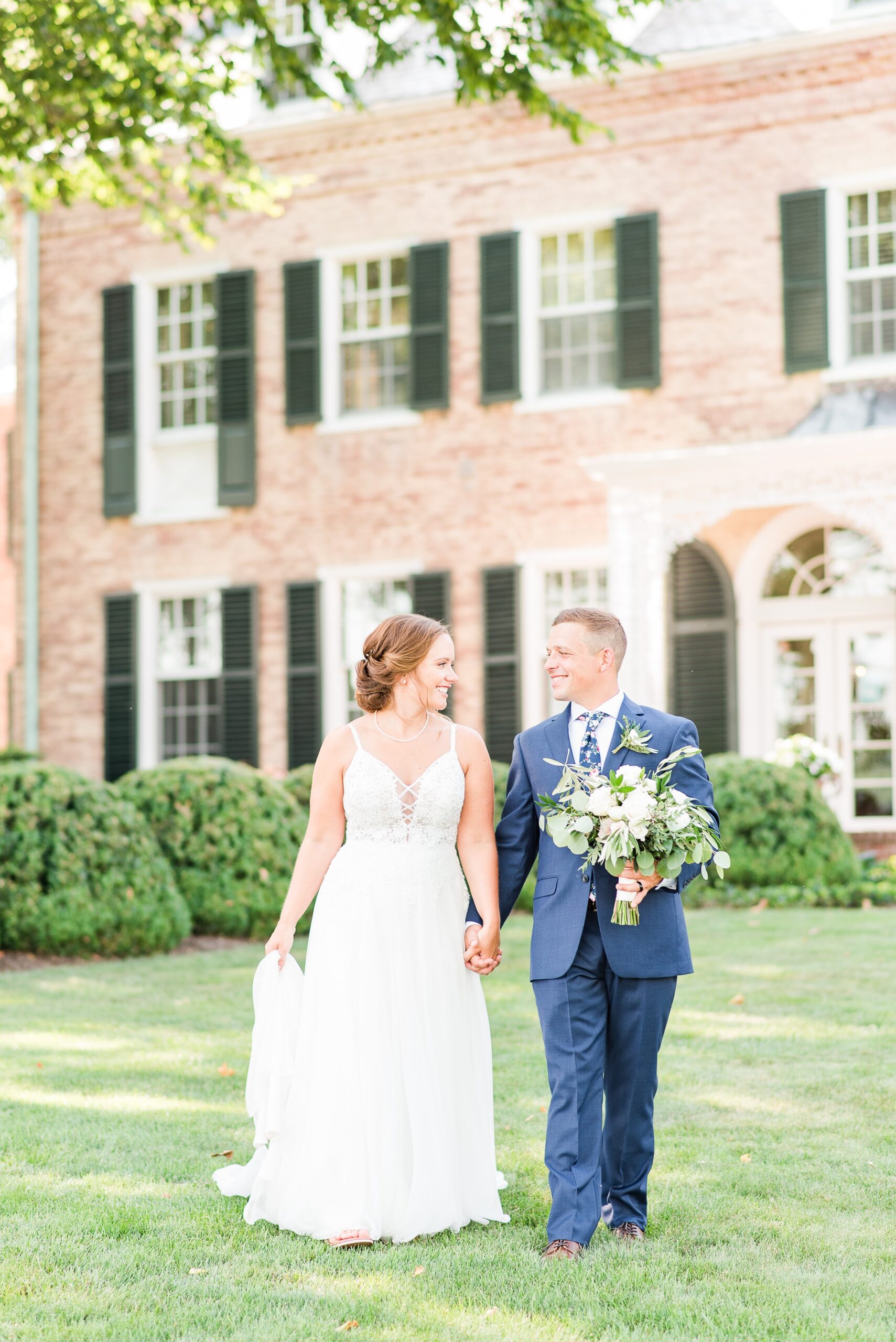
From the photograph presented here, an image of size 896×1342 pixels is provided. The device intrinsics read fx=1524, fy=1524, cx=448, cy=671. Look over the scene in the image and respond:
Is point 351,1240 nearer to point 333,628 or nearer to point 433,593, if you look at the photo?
point 433,593

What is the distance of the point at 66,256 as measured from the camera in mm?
17547

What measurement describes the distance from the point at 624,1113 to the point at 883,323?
1165 centimetres

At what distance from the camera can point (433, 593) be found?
15.6 m

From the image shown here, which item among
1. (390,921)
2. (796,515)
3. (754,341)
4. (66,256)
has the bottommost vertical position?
(390,921)

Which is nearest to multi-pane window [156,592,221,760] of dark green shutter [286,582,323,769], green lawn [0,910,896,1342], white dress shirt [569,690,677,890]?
dark green shutter [286,582,323,769]

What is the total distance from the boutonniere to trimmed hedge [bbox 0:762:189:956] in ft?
19.8

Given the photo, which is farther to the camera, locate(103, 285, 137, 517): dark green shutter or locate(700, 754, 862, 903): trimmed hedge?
locate(103, 285, 137, 517): dark green shutter

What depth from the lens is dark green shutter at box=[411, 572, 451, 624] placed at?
15547mm

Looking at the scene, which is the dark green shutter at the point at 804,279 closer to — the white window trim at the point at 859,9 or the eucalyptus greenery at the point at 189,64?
the white window trim at the point at 859,9

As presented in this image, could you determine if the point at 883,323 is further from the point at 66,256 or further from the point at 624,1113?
the point at 624,1113

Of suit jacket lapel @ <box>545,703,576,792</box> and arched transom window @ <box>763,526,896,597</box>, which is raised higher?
arched transom window @ <box>763,526,896,597</box>

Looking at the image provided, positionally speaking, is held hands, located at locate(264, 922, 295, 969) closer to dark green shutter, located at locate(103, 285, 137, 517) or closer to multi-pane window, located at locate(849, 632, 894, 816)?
multi-pane window, located at locate(849, 632, 894, 816)

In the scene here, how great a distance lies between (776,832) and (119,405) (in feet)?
29.5

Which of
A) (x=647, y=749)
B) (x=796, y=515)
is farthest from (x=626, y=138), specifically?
(x=647, y=749)
